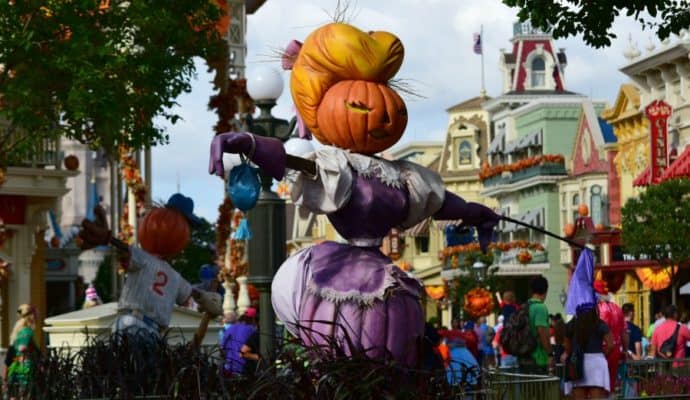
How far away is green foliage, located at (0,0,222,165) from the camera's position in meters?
21.2

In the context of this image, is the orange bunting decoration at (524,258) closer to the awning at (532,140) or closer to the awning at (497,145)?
the awning at (532,140)

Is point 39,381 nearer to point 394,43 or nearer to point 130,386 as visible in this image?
point 130,386

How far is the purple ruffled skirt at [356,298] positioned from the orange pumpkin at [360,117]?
0.60 m

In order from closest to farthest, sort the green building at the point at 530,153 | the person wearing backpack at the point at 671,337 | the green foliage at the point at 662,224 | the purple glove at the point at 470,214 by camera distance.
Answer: the purple glove at the point at 470,214 < the person wearing backpack at the point at 671,337 < the green foliage at the point at 662,224 < the green building at the point at 530,153

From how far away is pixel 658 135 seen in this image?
2076 inches

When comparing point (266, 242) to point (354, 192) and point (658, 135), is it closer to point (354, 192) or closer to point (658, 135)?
point (354, 192)

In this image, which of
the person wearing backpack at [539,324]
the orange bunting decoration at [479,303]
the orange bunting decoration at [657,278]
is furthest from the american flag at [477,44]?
the person wearing backpack at [539,324]

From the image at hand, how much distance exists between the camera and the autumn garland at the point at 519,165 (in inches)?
3068

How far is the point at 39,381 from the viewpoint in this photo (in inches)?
384

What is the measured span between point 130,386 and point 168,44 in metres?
13.8

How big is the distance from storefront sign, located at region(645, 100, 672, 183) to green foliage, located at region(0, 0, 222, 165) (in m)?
30.6

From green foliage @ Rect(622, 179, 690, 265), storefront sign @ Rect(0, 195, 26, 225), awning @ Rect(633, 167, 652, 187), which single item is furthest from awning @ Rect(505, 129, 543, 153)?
storefront sign @ Rect(0, 195, 26, 225)

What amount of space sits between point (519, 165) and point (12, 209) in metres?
46.9

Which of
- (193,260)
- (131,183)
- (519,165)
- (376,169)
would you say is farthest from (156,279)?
(519,165)
